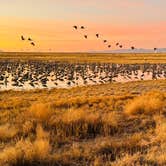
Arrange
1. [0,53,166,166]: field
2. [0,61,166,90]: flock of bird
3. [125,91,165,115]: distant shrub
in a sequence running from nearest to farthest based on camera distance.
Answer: [0,53,166,166]: field, [125,91,165,115]: distant shrub, [0,61,166,90]: flock of bird

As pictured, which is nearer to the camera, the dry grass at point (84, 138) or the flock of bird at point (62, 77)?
the dry grass at point (84, 138)

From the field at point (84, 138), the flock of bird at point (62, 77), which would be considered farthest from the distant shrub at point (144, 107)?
the flock of bird at point (62, 77)

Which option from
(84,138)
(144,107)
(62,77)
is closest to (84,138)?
(84,138)

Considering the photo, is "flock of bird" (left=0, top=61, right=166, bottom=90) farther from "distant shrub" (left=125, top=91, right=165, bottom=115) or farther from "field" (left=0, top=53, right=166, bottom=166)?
"field" (left=0, top=53, right=166, bottom=166)

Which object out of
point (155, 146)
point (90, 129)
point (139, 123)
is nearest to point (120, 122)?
point (139, 123)

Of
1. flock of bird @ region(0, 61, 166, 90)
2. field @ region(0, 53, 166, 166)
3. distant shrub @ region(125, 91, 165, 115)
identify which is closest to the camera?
field @ region(0, 53, 166, 166)

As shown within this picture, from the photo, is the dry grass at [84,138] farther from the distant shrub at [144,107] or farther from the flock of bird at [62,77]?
the flock of bird at [62,77]

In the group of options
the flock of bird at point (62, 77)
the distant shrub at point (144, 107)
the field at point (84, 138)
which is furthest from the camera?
the flock of bird at point (62, 77)

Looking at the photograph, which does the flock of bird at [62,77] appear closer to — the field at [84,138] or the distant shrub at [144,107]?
the distant shrub at [144,107]

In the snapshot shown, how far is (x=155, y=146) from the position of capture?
11.2 m

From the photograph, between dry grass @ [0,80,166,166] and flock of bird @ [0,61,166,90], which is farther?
flock of bird @ [0,61,166,90]

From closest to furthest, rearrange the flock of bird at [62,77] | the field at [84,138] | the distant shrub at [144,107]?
the field at [84,138], the distant shrub at [144,107], the flock of bird at [62,77]

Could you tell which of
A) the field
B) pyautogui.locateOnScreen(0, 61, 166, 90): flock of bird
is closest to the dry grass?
the field

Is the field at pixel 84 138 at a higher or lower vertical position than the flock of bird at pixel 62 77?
higher
